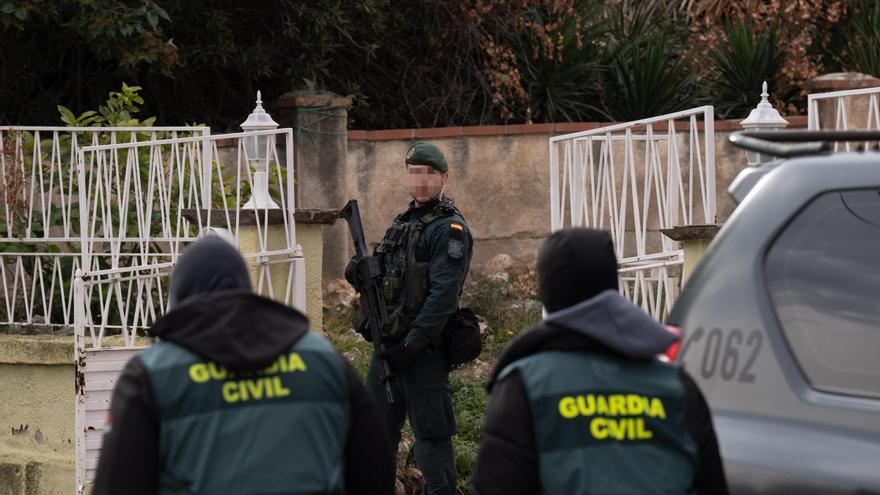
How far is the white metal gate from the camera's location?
662 centimetres

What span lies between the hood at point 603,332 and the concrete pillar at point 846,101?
22.1 ft

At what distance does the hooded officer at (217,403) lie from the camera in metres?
2.89

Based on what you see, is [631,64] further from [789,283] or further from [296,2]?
[789,283]

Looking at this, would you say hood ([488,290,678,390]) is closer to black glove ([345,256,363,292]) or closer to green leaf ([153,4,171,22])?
black glove ([345,256,363,292])

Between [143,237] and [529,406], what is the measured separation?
→ 15.6 ft

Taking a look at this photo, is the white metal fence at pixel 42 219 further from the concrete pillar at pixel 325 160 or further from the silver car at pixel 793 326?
the silver car at pixel 793 326

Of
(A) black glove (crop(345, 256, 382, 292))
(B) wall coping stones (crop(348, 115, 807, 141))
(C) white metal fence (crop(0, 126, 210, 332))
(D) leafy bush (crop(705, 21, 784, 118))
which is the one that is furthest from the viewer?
(D) leafy bush (crop(705, 21, 784, 118))

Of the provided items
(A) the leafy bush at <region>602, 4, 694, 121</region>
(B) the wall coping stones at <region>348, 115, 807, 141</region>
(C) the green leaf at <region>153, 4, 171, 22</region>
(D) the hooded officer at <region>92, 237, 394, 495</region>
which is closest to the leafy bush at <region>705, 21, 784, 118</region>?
(A) the leafy bush at <region>602, 4, 694, 121</region>

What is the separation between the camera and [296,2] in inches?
416

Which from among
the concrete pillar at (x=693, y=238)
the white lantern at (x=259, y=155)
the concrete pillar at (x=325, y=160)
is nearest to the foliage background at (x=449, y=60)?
the concrete pillar at (x=325, y=160)

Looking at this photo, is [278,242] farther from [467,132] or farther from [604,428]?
[604,428]

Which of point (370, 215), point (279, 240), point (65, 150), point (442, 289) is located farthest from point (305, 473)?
point (370, 215)

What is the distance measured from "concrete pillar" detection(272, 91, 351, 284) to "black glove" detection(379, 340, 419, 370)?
3.87m

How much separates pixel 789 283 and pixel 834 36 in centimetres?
951
